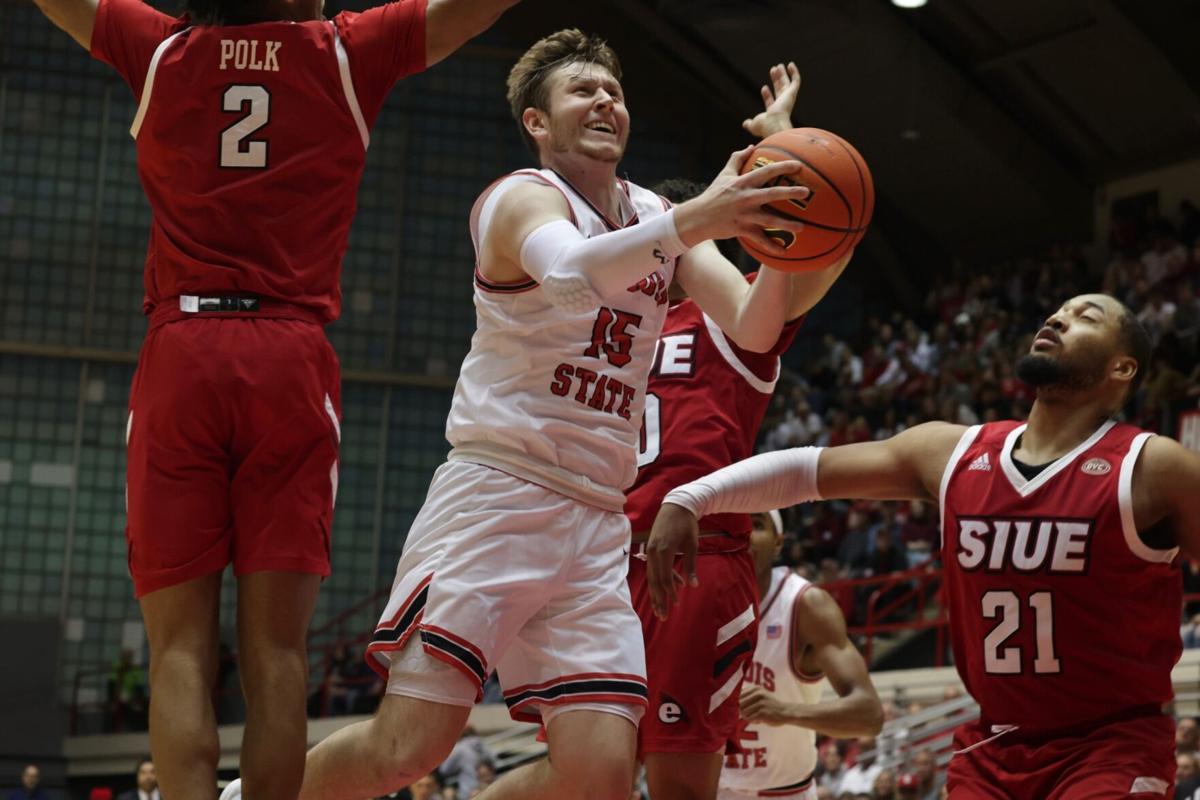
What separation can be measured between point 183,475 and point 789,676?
416 cm

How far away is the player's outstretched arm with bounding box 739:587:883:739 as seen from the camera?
21.1 feet

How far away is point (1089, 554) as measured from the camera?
4.82 meters

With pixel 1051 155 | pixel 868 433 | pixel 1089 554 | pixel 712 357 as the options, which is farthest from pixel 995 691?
pixel 1051 155

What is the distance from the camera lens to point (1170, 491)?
189 inches

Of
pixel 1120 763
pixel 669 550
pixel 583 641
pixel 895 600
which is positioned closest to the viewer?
pixel 583 641

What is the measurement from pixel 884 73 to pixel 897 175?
2.56 meters

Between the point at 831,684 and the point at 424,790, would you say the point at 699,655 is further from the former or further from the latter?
the point at 424,790

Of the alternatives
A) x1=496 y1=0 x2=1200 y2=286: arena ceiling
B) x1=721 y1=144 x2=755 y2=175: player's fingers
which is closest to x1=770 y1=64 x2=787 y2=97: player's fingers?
x1=721 y1=144 x2=755 y2=175: player's fingers

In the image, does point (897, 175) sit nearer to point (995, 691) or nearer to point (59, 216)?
point (59, 216)

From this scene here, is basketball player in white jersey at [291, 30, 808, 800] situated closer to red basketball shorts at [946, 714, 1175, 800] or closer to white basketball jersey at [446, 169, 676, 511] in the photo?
white basketball jersey at [446, 169, 676, 511]

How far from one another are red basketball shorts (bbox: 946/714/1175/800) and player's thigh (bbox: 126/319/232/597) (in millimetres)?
2279

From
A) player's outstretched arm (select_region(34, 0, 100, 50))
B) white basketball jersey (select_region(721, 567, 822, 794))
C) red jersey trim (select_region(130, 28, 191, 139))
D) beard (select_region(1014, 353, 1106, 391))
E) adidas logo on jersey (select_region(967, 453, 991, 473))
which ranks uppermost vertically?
player's outstretched arm (select_region(34, 0, 100, 50))

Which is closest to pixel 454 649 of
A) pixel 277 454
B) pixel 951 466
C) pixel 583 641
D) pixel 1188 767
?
pixel 583 641

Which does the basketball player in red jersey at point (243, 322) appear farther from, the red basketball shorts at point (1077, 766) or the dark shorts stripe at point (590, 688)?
the red basketball shorts at point (1077, 766)
